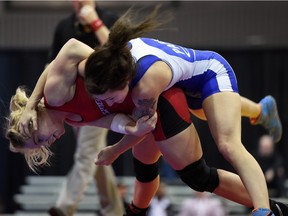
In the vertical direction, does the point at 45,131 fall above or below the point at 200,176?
above

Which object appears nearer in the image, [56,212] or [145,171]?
[145,171]

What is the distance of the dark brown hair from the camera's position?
316 cm

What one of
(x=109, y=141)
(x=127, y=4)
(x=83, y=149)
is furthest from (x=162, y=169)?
(x=83, y=149)

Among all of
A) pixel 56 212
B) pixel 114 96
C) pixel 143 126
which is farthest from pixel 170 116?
pixel 56 212

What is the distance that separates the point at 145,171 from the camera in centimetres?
382

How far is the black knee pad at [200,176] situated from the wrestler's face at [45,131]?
23.5 inches

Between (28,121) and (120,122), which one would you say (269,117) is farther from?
(28,121)

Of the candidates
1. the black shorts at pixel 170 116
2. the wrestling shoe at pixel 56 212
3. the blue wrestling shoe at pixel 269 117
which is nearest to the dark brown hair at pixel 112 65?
the black shorts at pixel 170 116

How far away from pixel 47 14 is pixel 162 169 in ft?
9.35

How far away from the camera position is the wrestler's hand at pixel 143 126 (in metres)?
3.29

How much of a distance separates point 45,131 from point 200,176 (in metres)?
0.74

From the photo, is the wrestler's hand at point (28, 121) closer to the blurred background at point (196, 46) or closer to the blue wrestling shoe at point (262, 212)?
the blue wrestling shoe at point (262, 212)

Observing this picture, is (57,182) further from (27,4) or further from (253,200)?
(253,200)

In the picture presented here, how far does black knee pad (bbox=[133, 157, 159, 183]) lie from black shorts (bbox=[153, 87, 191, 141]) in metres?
0.34
